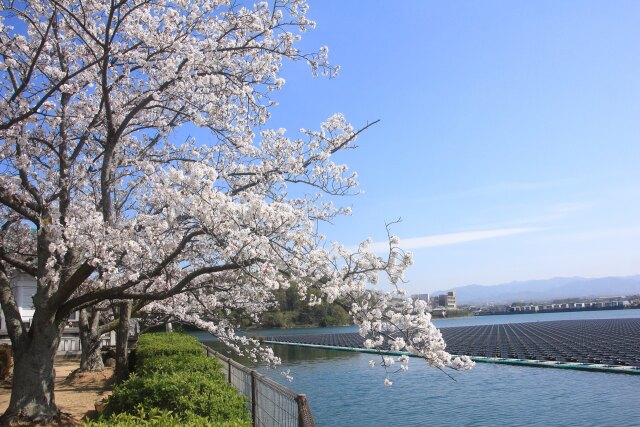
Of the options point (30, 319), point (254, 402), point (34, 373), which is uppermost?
point (30, 319)

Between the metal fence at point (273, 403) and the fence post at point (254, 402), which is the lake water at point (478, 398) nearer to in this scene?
the metal fence at point (273, 403)

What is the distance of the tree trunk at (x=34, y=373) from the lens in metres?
8.02

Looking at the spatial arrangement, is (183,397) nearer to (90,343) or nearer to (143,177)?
(143,177)

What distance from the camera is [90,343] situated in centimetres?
1596

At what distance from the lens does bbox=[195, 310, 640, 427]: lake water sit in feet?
45.2

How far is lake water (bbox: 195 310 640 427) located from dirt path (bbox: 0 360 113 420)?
591 cm

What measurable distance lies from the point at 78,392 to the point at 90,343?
→ 3012mm

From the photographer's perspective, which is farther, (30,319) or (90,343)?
(30,319)

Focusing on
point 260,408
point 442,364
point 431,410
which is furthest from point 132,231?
point 431,410

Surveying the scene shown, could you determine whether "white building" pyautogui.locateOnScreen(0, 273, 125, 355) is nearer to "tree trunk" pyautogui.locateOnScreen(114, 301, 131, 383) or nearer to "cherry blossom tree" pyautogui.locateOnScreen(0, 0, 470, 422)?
"tree trunk" pyautogui.locateOnScreen(114, 301, 131, 383)

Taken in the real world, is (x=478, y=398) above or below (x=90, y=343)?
below

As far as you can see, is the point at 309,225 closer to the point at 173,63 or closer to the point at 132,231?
the point at 132,231

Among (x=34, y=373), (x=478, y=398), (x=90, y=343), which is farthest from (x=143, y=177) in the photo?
(x=478, y=398)

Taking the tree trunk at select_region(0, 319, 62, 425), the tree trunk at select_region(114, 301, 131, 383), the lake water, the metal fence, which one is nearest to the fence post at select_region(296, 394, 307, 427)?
the metal fence
